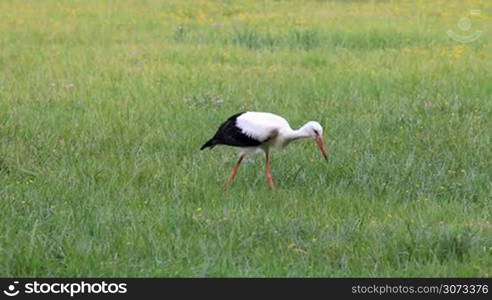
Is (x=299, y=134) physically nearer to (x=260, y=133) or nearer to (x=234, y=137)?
(x=260, y=133)

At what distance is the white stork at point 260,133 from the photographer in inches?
250

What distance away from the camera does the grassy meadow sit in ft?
16.7

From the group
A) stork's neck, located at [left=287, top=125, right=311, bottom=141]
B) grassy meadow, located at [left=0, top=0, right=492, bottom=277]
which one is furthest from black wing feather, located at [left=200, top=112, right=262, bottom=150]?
grassy meadow, located at [left=0, top=0, right=492, bottom=277]

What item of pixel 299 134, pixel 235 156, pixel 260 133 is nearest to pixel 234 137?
pixel 260 133

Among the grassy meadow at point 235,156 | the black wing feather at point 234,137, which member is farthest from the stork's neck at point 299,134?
the grassy meadow at point 235,156

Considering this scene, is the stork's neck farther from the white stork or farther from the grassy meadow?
the grassy meadow

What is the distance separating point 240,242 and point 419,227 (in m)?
1.05

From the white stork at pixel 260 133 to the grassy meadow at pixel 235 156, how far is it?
29cm

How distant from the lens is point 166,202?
6.07 m

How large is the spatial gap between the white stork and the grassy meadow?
29 cm

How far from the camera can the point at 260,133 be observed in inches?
249

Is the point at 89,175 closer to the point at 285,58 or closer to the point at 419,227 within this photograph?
the point at 419,227

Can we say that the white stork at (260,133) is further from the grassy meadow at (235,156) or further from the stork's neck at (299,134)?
the grassy meadow at (235,156)

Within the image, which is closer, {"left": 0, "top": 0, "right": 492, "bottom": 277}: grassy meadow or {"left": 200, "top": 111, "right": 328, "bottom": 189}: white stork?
{"left": 0, "top": 0, "right": 492, "bottom": 277}: grassy meadow
